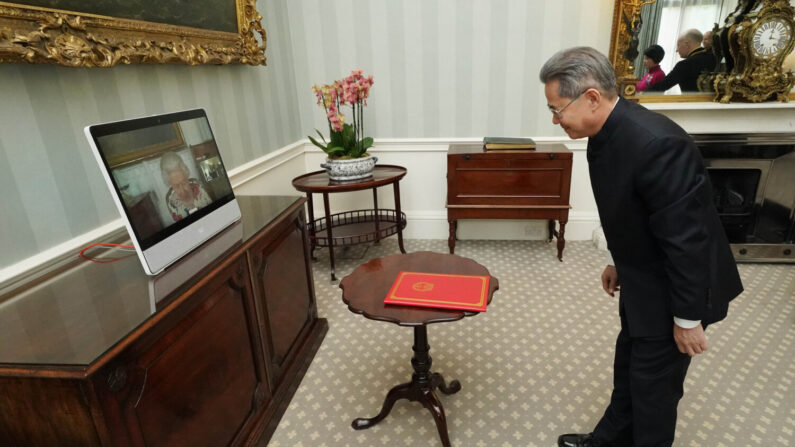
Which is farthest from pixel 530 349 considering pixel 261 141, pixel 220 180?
pixel 261 141

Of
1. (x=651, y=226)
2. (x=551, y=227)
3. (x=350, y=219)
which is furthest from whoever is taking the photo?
(x=350, y=219)

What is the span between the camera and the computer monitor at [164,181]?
129cm

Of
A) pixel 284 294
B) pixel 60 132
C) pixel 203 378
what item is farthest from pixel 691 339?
pixel 60 132

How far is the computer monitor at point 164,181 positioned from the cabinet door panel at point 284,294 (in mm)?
271

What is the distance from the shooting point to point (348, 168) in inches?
119

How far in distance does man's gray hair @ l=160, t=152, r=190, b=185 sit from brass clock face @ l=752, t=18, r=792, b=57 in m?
3.62

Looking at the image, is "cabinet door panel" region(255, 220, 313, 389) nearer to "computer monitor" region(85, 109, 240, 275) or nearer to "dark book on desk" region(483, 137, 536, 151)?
"computer monitor" region(85, 109, 240, 275)

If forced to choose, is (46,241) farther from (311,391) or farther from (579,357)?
(579,357)

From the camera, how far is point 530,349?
237 centimetres

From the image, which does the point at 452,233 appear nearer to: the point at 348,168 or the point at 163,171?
the point at 348,168

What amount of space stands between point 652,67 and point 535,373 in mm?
2452

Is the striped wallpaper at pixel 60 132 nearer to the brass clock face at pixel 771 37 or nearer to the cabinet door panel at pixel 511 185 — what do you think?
the cabinet door panel at pixel 511 185

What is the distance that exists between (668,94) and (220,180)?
3156 mm

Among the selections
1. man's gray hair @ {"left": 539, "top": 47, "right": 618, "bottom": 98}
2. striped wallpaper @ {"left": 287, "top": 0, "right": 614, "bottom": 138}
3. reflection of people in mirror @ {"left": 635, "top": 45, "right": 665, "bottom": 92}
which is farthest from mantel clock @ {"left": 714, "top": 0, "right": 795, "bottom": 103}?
man's gray hair @ {"left": 539, "top": 47, "right": 618, "bottom": 98}
